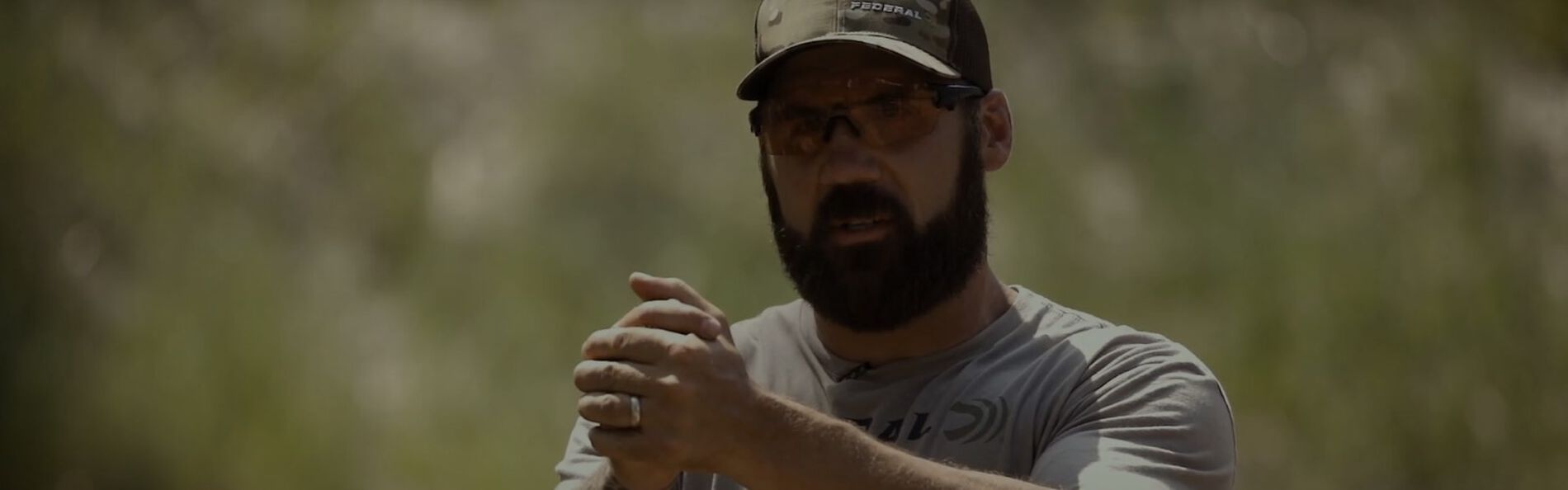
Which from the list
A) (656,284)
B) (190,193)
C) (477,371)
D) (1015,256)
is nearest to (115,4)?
(190,193)

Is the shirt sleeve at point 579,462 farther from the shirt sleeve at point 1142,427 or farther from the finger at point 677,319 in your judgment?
the shirt sleeve at point 1142,427

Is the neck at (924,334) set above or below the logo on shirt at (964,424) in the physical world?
above

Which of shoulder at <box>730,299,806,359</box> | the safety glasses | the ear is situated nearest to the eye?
the safety glasses

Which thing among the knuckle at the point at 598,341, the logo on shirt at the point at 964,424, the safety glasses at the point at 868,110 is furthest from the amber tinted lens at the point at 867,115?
the knuckle at the point at 598,341

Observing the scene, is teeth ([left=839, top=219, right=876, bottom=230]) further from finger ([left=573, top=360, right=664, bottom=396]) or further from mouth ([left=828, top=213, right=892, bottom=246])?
finger ([left=573, top=360, right=664, bottom=396])

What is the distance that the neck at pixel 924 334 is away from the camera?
4.81 feet

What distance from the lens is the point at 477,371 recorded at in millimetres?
2393

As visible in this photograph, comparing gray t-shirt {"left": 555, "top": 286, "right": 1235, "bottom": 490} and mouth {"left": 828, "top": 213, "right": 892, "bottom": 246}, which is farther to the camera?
mouth {"left": 828, "top": 213, "right": 892, "bottom": 246}

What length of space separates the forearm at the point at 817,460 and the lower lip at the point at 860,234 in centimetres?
32

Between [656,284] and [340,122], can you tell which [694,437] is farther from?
[340,122]

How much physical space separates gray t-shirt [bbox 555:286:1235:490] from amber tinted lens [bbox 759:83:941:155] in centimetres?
20

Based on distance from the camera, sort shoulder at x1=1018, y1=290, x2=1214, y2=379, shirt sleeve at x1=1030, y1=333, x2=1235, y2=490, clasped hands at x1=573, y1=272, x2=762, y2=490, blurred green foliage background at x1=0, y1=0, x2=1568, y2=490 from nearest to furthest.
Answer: clasped hands at x1=573, y1=272, x2=762, y2=490, shirt sleeve at x1=1030, y1=333, x2=1235, y2=490, shoulder at x1=1018, y1=290, x2=1214, y2=379, blurred green foliage background at x1=0, y1=0, x2=1568, y2=490

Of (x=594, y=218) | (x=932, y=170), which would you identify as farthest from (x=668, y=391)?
(x=594, y=218)

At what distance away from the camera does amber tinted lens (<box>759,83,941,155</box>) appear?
1.41 metres
